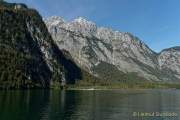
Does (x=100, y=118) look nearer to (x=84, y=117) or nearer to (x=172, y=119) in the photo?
(x=84, y=117)

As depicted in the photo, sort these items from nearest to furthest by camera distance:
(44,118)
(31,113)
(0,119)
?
(0,119), (44,118), (31,113)

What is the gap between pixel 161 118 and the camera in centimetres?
11456

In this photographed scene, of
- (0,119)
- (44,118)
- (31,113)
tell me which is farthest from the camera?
(31,113)

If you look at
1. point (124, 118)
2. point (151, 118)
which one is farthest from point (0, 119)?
point (151, 118)

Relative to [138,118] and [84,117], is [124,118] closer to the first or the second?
[138,118]

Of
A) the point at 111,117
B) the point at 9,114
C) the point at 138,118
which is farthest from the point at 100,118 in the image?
the point at 9,114

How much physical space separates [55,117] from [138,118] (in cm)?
2771

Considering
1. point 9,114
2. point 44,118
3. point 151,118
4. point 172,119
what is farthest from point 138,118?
point 9,114

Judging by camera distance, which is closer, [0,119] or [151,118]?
[0,119]

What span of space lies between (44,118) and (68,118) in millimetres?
7954

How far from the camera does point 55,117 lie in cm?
11450

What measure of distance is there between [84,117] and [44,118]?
1444cm

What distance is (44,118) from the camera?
363 ft

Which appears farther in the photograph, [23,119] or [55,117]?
[55,117]
